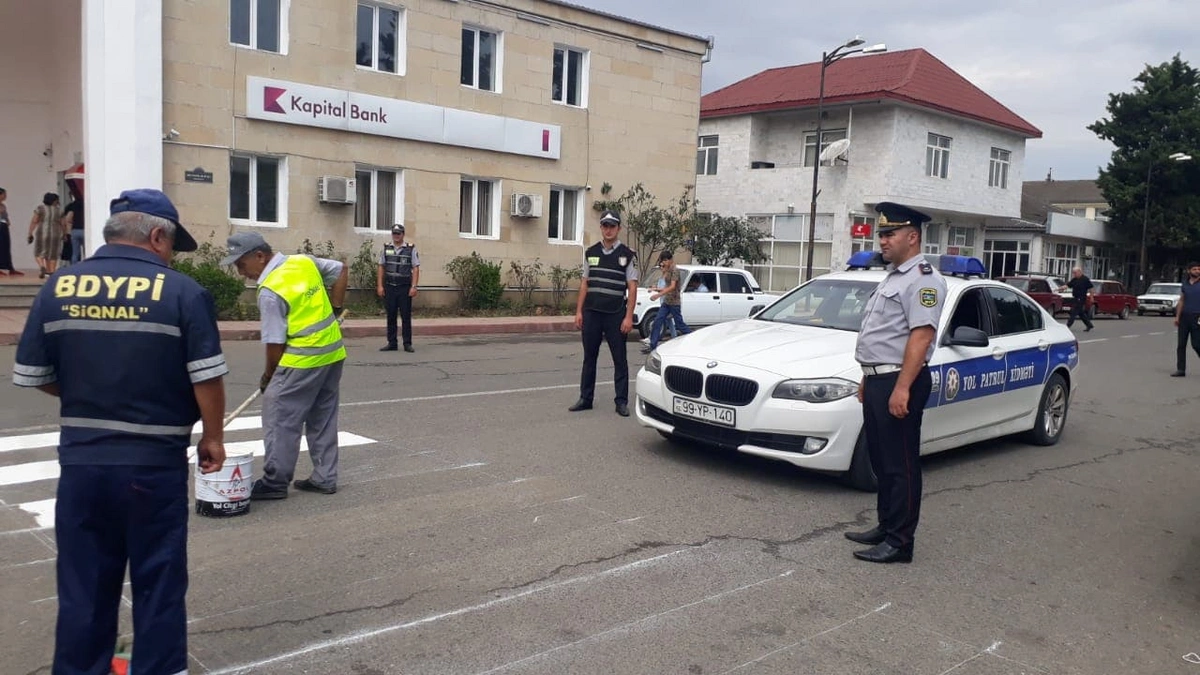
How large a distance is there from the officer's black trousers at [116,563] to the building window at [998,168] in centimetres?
3913

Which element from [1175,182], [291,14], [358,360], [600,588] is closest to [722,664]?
[600,588]

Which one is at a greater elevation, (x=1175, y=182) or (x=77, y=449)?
(x=1175, y=182)

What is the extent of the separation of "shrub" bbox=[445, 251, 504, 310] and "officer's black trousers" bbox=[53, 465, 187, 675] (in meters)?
17.9

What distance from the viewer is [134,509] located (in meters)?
3.11

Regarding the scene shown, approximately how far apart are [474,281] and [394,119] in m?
3.74

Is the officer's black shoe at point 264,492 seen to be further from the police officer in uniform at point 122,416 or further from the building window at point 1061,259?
the building window at point 1061,259

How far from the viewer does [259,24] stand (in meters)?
18.2

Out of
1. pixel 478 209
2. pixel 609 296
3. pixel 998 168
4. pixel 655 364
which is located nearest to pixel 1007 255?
pixel 998 168

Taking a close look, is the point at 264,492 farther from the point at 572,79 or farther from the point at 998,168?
the point at 998,168

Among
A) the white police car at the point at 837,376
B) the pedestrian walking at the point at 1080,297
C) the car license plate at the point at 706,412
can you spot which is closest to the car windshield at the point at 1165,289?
the pedestrian walking at the point at 1080,297

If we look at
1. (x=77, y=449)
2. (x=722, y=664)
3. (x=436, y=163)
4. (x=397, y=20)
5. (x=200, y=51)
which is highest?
(x=397, y=20)

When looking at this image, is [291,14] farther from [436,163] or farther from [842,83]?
[842,83]

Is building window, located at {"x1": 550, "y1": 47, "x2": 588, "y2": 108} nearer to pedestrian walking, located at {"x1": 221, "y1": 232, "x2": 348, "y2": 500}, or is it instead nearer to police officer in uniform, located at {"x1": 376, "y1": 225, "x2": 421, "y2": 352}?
police officer in uniform, located at {"x1": 376, "y1": 225, "x2": 421, "y2": 352}

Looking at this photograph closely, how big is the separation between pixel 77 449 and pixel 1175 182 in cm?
5320
